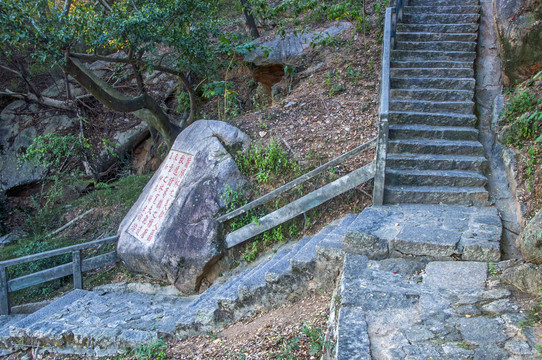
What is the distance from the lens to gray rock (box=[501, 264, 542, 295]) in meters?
3.21

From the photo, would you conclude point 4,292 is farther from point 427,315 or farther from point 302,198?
point 427,315

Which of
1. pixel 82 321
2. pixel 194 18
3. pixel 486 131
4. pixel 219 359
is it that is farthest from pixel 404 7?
pixel 82 321

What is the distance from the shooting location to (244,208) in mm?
→ 6016

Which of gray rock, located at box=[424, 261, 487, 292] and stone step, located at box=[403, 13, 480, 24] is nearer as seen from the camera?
gray rock, located at box=[424, 261, 487, 292]

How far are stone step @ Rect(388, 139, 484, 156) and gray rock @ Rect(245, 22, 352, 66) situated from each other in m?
4.75

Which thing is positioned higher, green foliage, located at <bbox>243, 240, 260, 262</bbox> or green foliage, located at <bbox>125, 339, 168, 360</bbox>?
green foliage, located at <bbox>243, 240, 260, 262</bbox>

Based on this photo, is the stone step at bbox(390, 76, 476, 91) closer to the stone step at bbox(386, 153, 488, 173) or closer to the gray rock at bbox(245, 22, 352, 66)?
the stone step at bbox(386, 153, 488, 173)

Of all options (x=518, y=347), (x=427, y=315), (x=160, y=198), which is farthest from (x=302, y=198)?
(x=518, y=347)

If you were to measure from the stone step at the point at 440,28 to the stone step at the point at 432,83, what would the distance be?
1479mm

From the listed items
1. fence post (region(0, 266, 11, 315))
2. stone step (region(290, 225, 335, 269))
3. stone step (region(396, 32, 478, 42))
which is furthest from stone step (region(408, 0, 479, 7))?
fence post (region(0, 266, 11, 315))

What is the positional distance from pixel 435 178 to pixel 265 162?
2.51 meters

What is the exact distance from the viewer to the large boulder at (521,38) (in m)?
5.88

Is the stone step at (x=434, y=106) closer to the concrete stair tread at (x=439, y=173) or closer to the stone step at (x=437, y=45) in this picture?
the concrete stair tread at (x=439, y=173)

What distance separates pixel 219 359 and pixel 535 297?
2.70 meters
